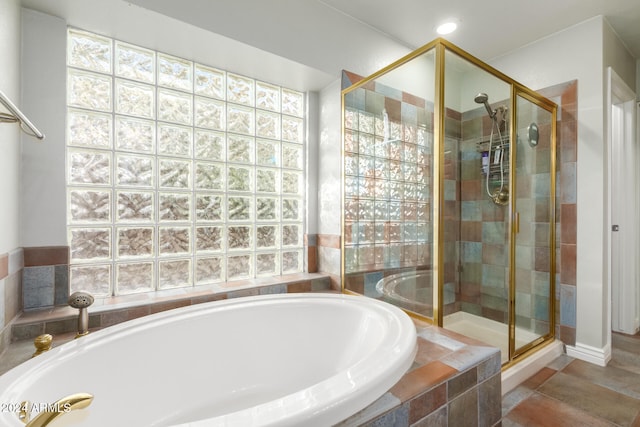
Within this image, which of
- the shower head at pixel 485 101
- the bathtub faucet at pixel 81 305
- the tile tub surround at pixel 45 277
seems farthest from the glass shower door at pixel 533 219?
the tile tub surround at pixel 45 277

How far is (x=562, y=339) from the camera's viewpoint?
6.70 feet

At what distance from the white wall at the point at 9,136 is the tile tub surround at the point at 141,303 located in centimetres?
32

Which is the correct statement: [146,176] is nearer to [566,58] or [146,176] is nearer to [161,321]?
[161,321]

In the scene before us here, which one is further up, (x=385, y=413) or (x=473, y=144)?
(x=473, y=144)

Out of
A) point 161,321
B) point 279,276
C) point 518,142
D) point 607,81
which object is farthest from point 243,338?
point 607,81

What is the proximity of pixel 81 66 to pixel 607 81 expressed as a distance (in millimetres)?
3097

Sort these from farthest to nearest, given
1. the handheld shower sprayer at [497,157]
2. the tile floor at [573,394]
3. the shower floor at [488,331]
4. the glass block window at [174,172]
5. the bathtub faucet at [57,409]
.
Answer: the handheld shower sprayer at [497,157], the shower floor at [488,331], the glass block window at [174,172], the tile floor at [573,394], the bathtub faucet at [57,409]

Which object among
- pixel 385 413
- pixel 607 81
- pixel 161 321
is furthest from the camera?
pixel 607 81

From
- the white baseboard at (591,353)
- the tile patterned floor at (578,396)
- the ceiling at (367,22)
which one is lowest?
the tile patterned floor at (578,396)

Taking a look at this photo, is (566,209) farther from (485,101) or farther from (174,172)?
(174,172)

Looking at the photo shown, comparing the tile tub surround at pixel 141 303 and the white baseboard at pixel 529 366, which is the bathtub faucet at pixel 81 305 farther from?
the white baseboard at pixel 529 366

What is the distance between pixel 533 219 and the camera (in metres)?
2.02

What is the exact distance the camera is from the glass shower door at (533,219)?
192cm

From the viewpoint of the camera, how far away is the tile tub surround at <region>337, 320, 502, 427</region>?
0.76 metres
